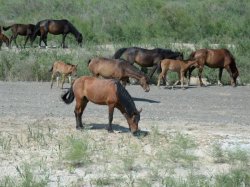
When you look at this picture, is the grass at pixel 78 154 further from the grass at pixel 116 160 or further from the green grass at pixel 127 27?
the green grass at pixel 127 27

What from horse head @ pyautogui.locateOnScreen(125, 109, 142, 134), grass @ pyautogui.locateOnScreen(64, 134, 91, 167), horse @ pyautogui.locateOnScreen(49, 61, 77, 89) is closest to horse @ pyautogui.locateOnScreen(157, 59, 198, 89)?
horse @ pyautogui.locateOnScreen(49, 61, 77, 89)

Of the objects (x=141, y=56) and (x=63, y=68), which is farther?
(x=141, y=56)

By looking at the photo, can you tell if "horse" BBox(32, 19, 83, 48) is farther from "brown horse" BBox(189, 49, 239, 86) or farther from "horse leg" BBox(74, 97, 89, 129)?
"horse leg" BBox(74, 97, 89, 129)

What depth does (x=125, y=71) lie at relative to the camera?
20.8 metres

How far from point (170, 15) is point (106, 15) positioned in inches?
190

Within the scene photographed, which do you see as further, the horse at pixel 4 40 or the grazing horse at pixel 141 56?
the horse at pixel 4 40

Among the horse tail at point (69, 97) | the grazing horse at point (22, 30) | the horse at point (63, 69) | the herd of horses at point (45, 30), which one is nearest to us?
the horse tail at point (69, 97)

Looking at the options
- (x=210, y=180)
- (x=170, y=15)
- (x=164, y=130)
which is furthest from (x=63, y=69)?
(x=170, y=15)

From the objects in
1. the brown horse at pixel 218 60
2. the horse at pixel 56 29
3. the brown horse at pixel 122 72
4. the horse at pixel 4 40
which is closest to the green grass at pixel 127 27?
the horse at pixel 56 29

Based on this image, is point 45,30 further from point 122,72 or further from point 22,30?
point 122,72

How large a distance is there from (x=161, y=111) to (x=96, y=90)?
4.11m

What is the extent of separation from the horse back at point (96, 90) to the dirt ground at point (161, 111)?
803mm

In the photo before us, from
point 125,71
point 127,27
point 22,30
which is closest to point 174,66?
point 125,71

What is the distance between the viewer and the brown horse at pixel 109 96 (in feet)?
48.4
